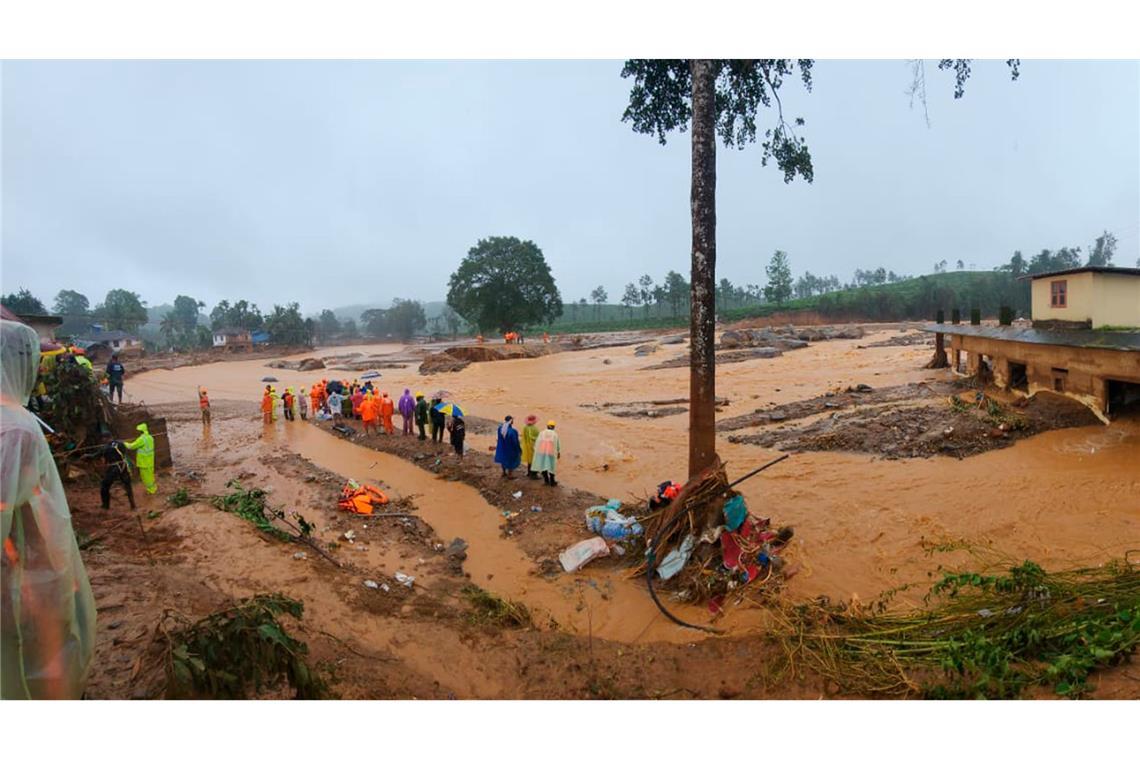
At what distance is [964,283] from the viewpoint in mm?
63906

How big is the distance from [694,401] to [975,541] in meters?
4.04

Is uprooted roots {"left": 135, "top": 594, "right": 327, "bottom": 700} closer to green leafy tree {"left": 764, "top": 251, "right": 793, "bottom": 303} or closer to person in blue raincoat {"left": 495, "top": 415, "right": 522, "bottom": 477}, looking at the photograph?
person in blue raincoat {"left": 495, "top": 415, "right": 522, "bottom": 477}

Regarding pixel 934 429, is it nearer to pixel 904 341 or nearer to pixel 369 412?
pixel 369 412

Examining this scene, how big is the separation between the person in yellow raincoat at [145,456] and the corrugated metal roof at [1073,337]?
643 inches

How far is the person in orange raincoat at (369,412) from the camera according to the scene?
581 inches

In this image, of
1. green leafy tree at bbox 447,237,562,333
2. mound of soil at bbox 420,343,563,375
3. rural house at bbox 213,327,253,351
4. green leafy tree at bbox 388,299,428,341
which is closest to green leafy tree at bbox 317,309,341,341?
green leafy tree at bbox 388,299,428,341

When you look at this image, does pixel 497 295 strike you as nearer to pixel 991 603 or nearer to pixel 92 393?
pixel 92 393

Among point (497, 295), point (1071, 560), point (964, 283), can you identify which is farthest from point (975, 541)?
point (964, 283)

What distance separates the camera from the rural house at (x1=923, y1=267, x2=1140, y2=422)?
10.1 metres

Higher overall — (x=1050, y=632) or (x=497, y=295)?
(x=497, y=295)

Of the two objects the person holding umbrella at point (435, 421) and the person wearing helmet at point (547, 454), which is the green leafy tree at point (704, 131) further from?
the person holding umbrella at point (435, 421)

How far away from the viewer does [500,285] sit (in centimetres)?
4856

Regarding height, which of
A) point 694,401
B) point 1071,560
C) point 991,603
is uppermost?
point 694,401

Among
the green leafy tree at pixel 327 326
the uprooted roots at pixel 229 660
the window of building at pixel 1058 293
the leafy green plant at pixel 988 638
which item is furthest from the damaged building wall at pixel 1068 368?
the green leafy tree at pixel 327 326
